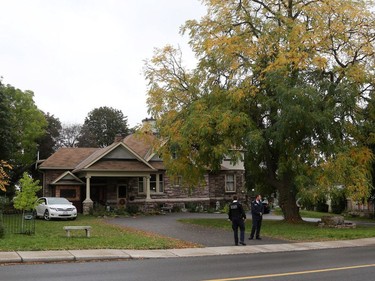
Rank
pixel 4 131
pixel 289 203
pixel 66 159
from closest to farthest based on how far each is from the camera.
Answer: pixel 289 203
pixel 4 131
pixel 66 159

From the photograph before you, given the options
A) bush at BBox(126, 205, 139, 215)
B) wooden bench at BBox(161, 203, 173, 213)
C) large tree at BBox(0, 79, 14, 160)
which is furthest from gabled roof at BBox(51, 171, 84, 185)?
→ wooden bench at BBox(161, 203, 173, 213)

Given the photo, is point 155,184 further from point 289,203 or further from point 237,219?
point 237,219

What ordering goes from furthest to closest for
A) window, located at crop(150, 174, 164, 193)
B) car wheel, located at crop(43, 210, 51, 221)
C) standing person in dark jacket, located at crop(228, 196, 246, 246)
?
window, located at crop(150, 174, 164, 193)
car wheel, located at crop(43, 210, 51, 221)
standing person in dark jacket, located at crop(228, 196, 246, 246)

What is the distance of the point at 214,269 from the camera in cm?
1180

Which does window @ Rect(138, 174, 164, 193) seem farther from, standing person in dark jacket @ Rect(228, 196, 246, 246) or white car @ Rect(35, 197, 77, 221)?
standing person in dark jacket @ Rect(228, 196, 246, 246)

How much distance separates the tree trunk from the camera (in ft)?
91.7

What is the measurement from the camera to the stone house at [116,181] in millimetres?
37406

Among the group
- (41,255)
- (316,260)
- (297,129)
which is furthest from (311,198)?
(41,255)

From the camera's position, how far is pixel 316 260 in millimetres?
13602

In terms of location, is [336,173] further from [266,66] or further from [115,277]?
[115,277]

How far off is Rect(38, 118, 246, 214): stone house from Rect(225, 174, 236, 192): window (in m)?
1.42

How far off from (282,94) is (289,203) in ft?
24.8

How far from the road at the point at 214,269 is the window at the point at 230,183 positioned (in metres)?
31.3

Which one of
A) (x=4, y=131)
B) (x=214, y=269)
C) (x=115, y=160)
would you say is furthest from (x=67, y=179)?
(x=214, y=269)
